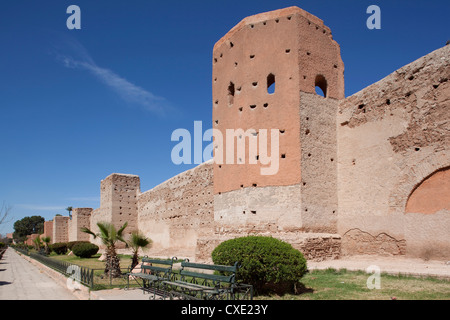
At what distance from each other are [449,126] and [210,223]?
10.9 meters

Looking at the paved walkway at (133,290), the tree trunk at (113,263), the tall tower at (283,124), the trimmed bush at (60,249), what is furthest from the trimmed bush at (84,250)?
the tree trunk at (113,263)

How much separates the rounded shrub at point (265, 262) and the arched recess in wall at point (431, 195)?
5404mm

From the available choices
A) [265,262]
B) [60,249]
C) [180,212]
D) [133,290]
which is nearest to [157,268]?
[133,290]

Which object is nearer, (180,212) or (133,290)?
(133,290)

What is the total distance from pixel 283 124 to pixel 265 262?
7115mm

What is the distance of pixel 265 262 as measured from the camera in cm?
744

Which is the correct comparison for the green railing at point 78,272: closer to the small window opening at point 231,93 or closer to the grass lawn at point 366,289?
the grass lawn at point 366,289

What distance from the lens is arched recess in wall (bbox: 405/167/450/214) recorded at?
1057cm

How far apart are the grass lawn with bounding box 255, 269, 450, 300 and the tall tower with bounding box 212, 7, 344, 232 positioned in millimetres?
3820

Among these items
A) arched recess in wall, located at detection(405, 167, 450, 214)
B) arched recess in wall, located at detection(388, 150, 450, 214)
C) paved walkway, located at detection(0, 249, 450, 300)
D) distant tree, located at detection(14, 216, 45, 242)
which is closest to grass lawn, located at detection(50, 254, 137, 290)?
paved walkway, located at detection(0, 249, 450, 300)

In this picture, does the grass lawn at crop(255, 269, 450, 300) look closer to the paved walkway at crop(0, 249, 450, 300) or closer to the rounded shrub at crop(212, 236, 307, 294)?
the rounded shrub at crop(212, 236, 307, 294)

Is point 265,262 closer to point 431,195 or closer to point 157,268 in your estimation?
point 157,268

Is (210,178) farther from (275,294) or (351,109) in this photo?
(275,294)

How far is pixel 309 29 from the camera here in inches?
558
